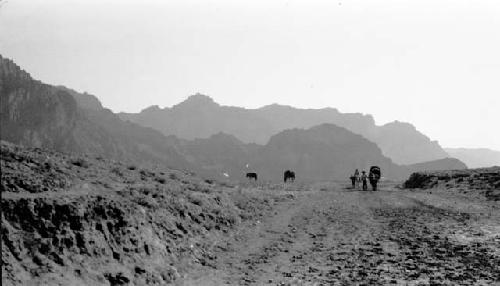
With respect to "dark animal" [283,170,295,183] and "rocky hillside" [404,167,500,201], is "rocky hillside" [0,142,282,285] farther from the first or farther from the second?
"dark animal" [283,170,295,183]

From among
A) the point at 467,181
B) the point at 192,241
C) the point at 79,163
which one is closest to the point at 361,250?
the point at 192,241

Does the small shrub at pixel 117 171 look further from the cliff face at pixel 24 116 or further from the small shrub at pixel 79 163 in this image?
the cliff face at pixel 24 116

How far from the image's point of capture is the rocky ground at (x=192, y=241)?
10.1m

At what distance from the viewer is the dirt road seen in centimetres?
1128

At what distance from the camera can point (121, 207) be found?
13.0 meters

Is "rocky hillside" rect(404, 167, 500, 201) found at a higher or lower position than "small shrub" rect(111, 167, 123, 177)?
higher

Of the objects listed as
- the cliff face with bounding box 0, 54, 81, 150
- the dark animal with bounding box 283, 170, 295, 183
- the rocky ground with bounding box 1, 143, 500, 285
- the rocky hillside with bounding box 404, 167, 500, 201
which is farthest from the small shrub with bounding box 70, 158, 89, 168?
the cliff face with bounding box 0, 54, 81, 150

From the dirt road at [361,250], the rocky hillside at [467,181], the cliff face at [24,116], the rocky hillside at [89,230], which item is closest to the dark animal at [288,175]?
the rocky hillside at [467,181]

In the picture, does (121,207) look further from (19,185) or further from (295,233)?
(295,233)

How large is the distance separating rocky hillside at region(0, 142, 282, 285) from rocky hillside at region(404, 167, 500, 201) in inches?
1060

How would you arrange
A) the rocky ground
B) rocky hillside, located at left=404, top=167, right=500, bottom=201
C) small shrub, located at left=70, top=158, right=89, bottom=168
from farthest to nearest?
rocky hillside, located at left=404, top=167, right=500, bottom=201
small shrub, located at left=70, top=158, right=89, bottom=168
the rocky ground

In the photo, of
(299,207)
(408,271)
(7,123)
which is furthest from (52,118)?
(408,271)

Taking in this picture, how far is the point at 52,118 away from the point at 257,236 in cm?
20741

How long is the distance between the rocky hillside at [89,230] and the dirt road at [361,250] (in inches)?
49.1
